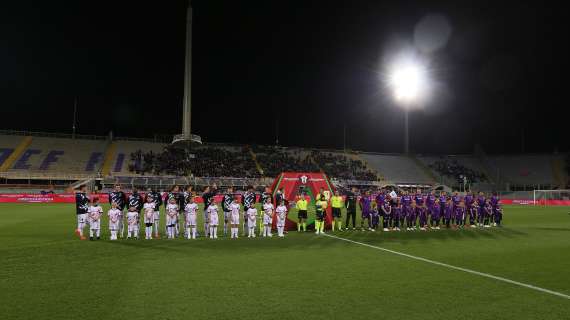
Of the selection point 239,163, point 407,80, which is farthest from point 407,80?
point 239,163

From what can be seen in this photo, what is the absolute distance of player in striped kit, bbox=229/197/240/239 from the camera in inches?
564

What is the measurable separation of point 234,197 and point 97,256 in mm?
5712

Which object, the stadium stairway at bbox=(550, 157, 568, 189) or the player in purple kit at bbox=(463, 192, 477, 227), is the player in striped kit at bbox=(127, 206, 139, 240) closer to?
the player in purple kit at bbox=(463, 192, 477, 227)

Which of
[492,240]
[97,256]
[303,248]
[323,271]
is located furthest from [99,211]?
[492,240]

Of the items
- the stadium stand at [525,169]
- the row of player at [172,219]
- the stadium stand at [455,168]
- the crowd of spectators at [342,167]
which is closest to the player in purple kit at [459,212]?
the row of player at [172,219]

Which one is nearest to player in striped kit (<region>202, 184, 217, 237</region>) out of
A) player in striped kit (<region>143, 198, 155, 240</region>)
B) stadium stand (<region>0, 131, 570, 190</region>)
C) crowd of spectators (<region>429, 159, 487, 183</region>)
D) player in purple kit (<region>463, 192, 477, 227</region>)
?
player in striped kit (<region>143, 198, 155, 240</region>)

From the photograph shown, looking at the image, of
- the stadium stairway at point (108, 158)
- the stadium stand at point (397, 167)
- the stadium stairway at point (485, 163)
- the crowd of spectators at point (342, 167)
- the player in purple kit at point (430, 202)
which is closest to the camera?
the player in purple kit at point (430, 202)

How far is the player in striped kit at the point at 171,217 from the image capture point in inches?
540

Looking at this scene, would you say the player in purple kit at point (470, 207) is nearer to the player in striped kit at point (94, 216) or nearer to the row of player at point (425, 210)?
the row of player at point (425, 210)

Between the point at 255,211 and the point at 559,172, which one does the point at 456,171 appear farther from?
the point at 255,211

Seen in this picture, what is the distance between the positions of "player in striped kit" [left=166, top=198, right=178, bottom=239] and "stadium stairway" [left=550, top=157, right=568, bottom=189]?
63070 millimetres

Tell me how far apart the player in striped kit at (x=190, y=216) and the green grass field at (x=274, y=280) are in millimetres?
1020

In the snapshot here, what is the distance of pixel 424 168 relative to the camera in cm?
6644

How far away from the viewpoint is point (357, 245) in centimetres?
1255
